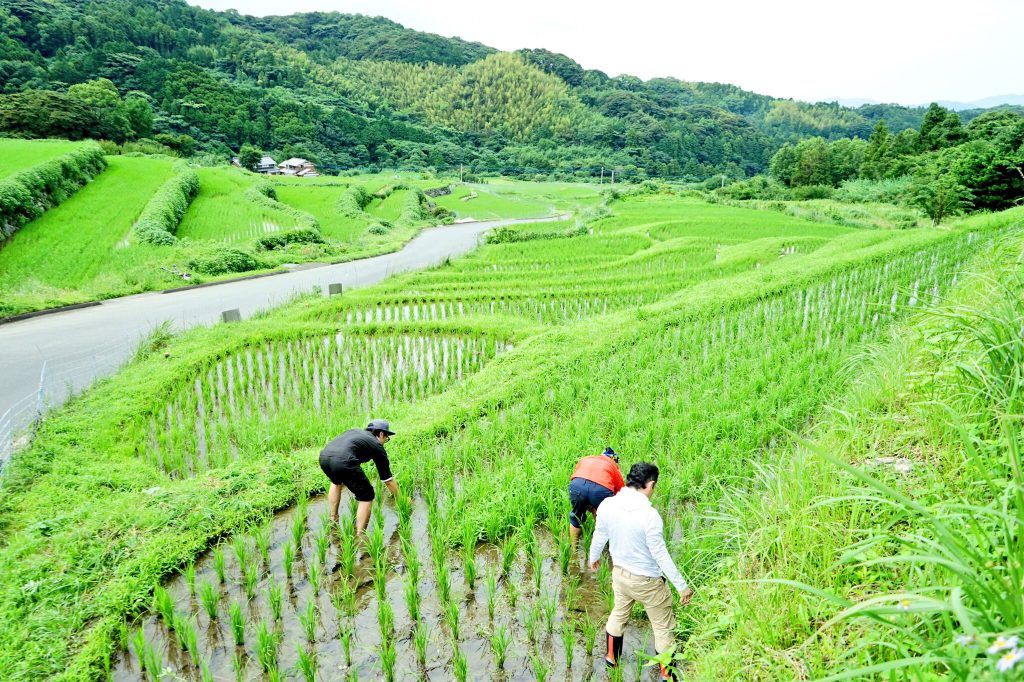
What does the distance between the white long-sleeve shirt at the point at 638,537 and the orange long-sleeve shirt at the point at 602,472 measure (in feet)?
2.08

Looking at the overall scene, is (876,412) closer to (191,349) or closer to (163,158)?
(191,349)

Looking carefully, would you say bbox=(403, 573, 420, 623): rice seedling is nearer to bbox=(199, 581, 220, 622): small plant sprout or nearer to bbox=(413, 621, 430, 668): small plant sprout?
bbox=(413, 621, 430, 668): small plant sprout

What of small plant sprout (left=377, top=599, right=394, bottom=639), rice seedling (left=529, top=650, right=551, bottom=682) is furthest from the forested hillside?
rice seedling (left=529, top=650, right=551, bottom=682)

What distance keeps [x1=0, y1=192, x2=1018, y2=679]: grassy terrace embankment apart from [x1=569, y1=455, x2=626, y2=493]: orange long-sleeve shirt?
63 centimetres

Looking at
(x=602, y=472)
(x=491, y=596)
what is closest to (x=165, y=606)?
(x=491, y=596)

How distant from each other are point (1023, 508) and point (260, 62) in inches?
4293

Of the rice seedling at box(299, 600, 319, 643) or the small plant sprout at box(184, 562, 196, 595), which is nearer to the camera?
the rice seedling at box(299, 600, 319, 643)

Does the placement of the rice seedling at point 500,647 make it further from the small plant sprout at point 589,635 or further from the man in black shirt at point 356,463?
the man in black shirt at point 356,463

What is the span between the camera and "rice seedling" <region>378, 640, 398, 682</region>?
3475 mm

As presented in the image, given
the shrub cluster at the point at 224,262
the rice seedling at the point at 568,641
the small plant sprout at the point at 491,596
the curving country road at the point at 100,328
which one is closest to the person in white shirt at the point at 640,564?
the rice seedling at the point at 568,641

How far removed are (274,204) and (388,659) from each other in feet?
105

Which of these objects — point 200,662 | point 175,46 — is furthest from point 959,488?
point 175,46

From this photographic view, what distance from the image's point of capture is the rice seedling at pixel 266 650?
3535 millimetres

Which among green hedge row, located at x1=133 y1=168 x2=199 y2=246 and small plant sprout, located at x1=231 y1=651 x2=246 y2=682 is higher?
green hedge row, located at x1=133 y1=168 x2=199 y2=246
